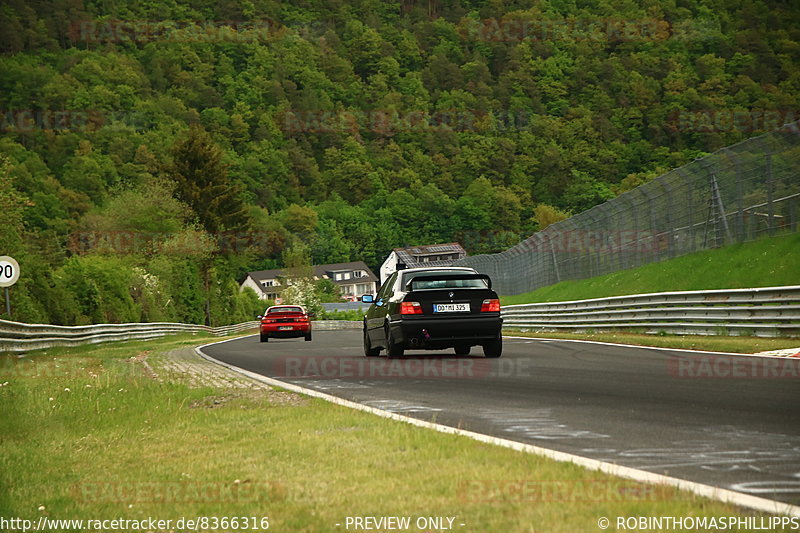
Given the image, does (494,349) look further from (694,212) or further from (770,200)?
(694,212)

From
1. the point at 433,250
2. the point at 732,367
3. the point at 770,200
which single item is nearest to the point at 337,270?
the point at 433,250

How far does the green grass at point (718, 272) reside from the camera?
22.0 metres

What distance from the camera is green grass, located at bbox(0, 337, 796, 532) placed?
445 centimetres

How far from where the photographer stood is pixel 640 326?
955 inches

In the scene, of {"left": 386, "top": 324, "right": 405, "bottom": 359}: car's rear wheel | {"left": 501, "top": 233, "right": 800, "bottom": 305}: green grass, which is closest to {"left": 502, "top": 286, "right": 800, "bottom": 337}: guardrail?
{"left": 501, "top": 233, "right": 800, "bottom": 305}: green grass

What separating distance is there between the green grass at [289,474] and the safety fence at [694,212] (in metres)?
16.3

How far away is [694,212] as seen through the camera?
85.8ft

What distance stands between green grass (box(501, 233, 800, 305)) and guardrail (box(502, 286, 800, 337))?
1712 mm

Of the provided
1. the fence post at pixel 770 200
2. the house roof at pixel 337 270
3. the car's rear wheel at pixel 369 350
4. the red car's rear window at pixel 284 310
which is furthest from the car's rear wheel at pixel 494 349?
the house roof at pixel 337 270

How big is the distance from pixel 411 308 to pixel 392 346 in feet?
3.20

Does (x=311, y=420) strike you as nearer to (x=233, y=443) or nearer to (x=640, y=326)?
(x=233, y=443)

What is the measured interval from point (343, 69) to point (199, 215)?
276 ft

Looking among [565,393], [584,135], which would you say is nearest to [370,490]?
[565,393]

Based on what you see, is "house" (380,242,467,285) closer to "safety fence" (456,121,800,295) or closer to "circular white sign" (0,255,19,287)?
"safety fence" (456,121,800,295)
